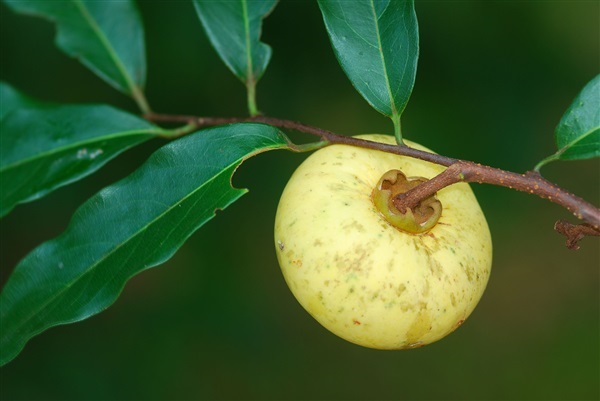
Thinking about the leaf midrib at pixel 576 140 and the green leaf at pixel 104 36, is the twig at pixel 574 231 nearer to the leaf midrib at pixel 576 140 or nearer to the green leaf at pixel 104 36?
the leaf midrib at pixel 576 140

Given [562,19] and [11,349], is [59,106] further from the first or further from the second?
[562,19]

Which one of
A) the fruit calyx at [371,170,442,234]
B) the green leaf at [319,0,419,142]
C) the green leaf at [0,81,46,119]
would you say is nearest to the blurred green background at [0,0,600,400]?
the green leaf at [0,81,46,119]

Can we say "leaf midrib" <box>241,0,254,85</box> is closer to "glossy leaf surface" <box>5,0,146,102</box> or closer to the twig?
"glossy leaf surface" <box>5,0,146,102</box>

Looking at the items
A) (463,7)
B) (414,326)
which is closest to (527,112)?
(463,7)

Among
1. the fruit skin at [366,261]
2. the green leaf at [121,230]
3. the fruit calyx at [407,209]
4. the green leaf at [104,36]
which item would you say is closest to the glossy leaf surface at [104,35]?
the green leaf at [104,36]

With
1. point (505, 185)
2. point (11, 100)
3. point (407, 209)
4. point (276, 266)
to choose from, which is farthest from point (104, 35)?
point (276, 266)

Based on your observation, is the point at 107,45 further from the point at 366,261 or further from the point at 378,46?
the point at 366,261
